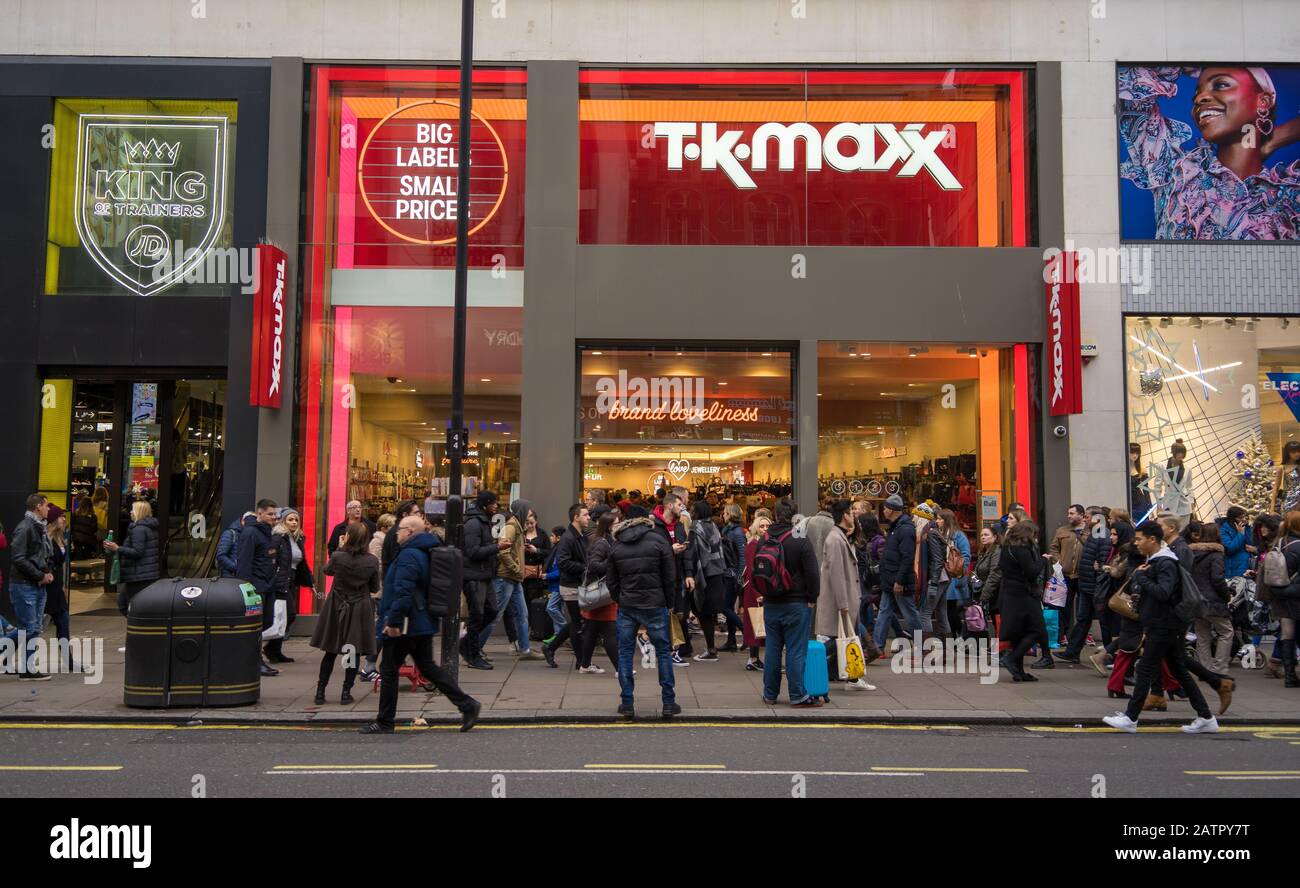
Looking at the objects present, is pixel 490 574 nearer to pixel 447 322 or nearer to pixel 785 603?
pixel 785 603

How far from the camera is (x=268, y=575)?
11156 mm

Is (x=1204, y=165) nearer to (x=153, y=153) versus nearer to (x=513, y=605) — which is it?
(x=513, y=605)

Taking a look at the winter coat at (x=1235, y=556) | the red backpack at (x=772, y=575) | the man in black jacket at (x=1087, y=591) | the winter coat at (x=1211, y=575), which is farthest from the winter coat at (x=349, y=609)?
the winter coat at (x=1235, y=556)

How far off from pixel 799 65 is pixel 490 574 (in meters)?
9.32

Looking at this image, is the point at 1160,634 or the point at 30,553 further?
the point at 30,553

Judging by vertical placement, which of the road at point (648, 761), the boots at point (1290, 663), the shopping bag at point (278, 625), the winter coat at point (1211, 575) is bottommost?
the road at point (648, 761)

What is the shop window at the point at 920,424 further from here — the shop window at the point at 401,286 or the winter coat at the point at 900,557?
the shop window at the point at 401,286

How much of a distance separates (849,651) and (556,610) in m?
3.91

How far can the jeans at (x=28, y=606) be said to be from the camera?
10938 mm

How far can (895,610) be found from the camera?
12.8 metres

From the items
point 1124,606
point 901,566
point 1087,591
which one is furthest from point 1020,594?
point 1087,591

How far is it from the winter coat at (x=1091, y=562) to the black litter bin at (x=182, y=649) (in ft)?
30.6

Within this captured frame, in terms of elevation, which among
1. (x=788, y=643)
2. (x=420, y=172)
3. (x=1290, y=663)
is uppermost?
(x=420, y=172)

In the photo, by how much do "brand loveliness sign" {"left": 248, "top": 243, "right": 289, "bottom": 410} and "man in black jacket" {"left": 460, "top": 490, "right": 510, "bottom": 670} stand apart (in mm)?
4414
